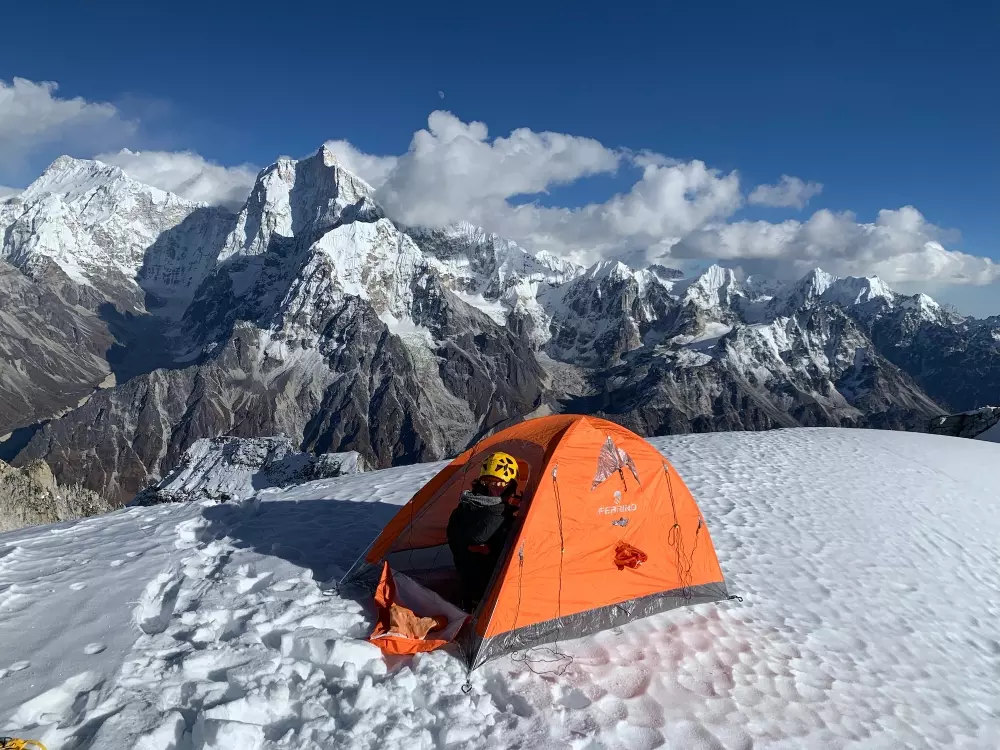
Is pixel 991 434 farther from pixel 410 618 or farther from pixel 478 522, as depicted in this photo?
pixel 410 618

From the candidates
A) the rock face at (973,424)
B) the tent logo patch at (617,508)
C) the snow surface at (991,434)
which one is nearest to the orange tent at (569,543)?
the tent logo patch at (617,508)

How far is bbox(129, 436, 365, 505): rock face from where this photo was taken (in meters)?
84.9

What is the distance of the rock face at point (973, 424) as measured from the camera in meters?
46.8

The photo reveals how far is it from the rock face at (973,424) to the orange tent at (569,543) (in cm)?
4857

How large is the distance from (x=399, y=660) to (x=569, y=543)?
3292 mm

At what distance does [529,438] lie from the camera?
11438 mm

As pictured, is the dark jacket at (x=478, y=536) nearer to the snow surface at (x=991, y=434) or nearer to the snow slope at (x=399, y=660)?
the snow slope at (x=399, y=660)

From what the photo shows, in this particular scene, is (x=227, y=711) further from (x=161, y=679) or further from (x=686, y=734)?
(x=686, y=734)

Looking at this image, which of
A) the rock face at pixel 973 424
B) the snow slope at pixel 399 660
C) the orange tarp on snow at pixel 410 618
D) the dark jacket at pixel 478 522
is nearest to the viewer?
the snow slope at pixel 399 660

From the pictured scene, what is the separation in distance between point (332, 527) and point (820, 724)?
10.2 meters

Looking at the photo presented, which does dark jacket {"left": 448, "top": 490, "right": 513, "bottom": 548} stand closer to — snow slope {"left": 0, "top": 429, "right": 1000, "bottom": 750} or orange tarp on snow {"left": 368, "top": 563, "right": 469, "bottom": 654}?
orange tarp on snow {"left": 368, "top": 563, "right": 469, "bottom": 654}

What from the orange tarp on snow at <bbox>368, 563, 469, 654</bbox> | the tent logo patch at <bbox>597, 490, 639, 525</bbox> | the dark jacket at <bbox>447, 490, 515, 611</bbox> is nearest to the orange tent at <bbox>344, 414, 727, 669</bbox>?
the tent logo patch at <bbox>597, 490, 639, 525</bbox>

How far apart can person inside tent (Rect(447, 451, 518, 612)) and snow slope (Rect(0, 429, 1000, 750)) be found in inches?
56.8

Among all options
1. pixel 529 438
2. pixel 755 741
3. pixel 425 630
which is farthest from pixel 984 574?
pixel 425 630
